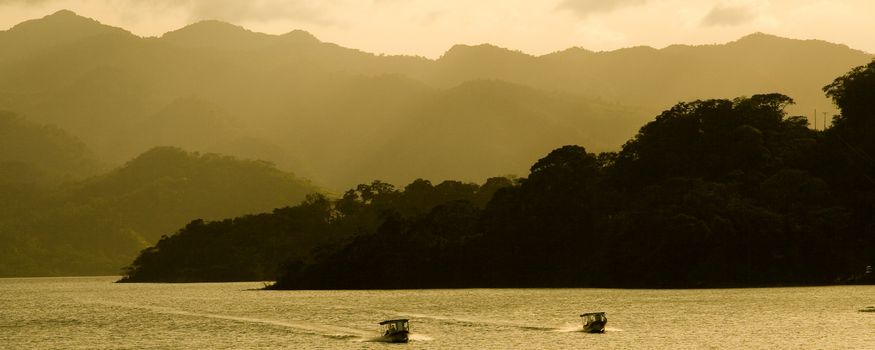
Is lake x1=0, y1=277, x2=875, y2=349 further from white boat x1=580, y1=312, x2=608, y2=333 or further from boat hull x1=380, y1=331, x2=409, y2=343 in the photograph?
white boat x1=580, y1=312, x2=608, y2=333

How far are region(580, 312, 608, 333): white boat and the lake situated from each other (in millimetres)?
1454

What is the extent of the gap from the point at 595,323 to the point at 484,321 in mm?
19314

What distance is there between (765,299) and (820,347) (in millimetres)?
61960

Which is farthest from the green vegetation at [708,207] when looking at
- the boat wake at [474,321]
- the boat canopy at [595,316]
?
the boat canopy at [595,316]

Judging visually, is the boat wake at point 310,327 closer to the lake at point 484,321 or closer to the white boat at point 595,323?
the lake at point 484,321

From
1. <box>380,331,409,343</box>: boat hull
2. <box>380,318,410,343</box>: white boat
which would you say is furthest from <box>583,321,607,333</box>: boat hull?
<box>380,331,409,343</box>: boat hull

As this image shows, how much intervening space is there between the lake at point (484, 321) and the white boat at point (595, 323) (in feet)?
4.77

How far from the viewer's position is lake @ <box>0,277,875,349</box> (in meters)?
92.6

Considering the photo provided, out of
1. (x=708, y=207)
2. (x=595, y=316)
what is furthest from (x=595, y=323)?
(x=708, y=207)

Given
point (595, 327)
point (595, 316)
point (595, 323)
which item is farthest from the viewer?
Answer: point (595, 316)

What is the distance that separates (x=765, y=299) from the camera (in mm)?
143125

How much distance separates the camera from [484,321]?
116 m

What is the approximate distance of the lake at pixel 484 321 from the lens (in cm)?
9256

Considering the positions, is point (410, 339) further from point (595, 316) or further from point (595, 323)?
point (595, 316)
